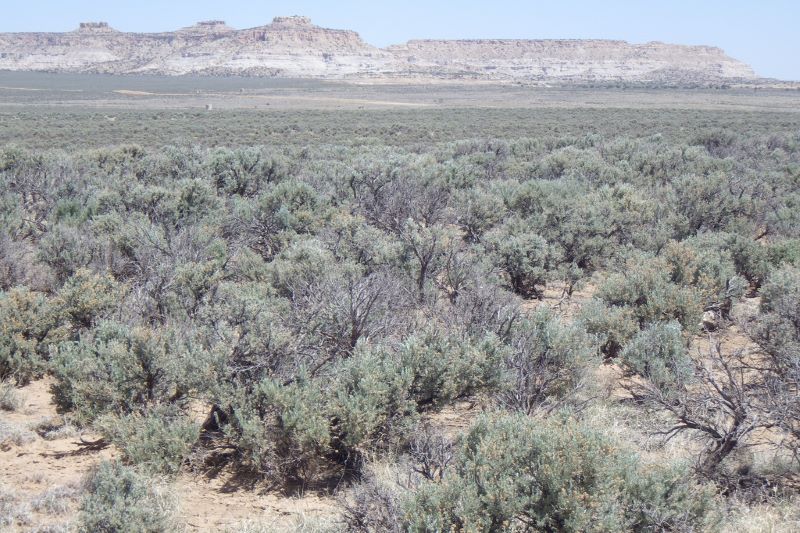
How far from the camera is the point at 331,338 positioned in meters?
7.20

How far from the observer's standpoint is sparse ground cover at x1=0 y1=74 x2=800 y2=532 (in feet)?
14.4

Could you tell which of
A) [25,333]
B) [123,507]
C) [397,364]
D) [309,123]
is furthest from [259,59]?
[123,507]

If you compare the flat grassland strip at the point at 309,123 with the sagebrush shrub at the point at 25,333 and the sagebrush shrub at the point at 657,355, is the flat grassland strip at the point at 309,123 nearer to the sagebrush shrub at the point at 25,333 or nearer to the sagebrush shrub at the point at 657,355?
the sagebrush shrub at the point at 25,333

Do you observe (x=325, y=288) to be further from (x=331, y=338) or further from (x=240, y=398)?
(x=240, y=398)

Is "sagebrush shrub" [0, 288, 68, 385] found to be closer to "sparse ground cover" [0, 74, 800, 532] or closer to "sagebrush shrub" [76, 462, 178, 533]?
"sparse ground cover" [0, 74, 800, 532]

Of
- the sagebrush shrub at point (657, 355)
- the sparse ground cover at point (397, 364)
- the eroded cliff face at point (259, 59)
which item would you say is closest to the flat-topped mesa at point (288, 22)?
the eroded cliff face at point (259, 59)

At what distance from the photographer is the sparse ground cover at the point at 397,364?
14.4 ft

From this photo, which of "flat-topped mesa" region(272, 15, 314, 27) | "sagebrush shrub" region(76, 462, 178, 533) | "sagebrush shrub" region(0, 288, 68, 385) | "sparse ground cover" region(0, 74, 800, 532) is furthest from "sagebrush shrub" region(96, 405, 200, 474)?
"flat-topped mesa" region(272, 15, 314, 27)

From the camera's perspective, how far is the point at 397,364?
237 inches

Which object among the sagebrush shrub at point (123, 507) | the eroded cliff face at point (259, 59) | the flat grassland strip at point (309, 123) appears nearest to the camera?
the sagebrush shrub at point (123, 507)

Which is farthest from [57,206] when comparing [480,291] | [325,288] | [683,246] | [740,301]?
[740,301]

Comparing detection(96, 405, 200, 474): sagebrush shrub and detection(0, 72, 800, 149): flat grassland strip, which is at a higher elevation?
detection(0, 72, 800, 149): flat grassland strip

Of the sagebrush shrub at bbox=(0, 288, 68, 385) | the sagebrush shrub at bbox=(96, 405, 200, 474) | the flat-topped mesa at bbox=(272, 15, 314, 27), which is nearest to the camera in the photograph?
the sagebrush shrub at bbox=(96, 405, 200, 474)

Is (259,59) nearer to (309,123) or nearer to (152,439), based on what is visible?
(309,123)
